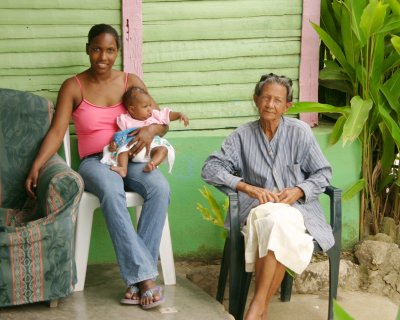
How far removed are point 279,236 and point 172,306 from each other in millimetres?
698

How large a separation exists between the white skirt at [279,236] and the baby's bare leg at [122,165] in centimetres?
73

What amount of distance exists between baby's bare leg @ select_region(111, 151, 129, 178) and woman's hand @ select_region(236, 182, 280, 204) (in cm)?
62

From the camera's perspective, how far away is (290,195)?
12.6 feet

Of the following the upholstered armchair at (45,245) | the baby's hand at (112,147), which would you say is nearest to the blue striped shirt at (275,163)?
the baby's hand at (112,147)

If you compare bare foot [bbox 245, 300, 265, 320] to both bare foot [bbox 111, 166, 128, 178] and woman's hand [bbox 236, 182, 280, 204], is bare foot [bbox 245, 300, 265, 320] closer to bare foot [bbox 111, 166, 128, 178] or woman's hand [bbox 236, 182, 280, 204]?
woman's hand [bbox 236, 182, 280, 204]

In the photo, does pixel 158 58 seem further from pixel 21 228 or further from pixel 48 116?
pixel 21 228

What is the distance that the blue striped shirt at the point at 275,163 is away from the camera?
3.94 metres

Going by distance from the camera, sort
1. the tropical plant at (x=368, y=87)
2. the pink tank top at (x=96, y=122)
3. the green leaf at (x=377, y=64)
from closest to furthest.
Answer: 1. the pink tank top at (x=96, y=122)
2. the tropical plant at (x=368, y=87)
3. the green leaf at (x=377, y=64)

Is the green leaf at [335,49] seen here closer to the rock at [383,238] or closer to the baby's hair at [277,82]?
the baby's hair at [277,82]

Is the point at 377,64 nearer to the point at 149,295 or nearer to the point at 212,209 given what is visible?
the point at 212,209

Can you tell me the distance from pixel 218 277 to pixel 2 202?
4.68 feet

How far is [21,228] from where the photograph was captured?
3.61 metres

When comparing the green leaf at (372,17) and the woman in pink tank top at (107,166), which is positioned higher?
the green leaf at (372,17)

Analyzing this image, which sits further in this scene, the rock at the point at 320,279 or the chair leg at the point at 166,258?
Answer: the rock at the point at 320,279
